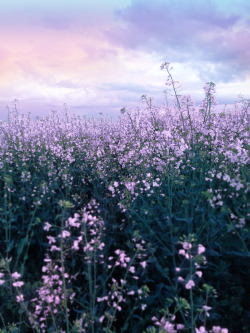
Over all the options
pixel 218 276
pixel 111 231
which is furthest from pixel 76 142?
pixel 218 276

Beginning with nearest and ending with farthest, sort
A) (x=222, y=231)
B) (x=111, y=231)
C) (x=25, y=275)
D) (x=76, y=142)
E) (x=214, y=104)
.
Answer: (x=222, y=231), (x=25, y=275), (x=111, y=231), (x=214, y=104), (x=76, y=142)

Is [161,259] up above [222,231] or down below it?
below

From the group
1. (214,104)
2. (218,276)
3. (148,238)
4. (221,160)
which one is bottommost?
(218,276)

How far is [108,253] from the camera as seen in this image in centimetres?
420

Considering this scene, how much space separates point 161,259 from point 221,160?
2.01m

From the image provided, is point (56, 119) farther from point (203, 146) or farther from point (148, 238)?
point (148, 238)

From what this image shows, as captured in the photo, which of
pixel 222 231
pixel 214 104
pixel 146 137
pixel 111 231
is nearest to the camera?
pixel 222 231

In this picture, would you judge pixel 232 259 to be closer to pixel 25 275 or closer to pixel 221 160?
pixel 221 160

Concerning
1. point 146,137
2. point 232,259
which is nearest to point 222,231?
point 232,259

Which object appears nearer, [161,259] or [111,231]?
[161,259]

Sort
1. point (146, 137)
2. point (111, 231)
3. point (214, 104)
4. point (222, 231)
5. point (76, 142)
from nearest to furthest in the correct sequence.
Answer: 1. point (222, 231)
2. point (111, 231)
3. point (214, 104)
4. point (146, 137)
5. point (76, 142)

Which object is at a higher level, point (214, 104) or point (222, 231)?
point (214, 104)

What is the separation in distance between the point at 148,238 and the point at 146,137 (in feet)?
15.7

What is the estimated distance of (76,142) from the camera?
29.7 feet
